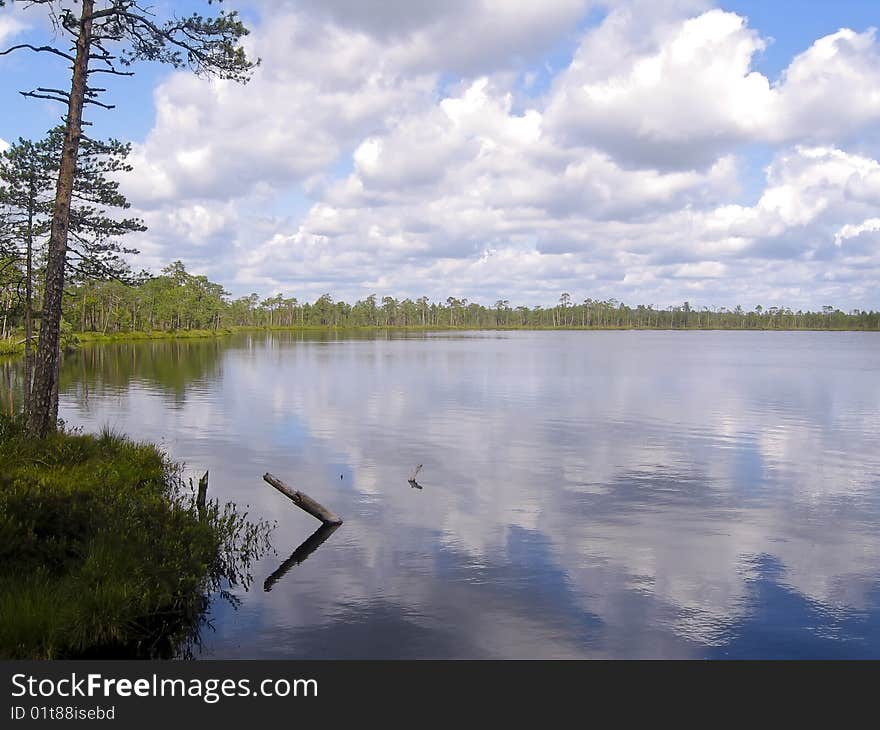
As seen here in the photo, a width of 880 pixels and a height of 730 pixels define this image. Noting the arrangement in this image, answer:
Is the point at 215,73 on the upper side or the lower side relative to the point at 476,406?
upper

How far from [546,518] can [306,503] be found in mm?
7823

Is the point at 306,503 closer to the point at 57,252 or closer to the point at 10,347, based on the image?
the point at 57,252

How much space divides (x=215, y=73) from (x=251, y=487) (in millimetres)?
15090

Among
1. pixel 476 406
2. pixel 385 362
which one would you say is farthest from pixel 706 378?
pixel 385 362

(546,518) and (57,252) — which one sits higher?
(57,252)

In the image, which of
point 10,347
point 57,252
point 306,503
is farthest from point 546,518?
point 10,347

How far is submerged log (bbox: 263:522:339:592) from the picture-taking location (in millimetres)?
17516

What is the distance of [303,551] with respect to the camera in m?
19.7

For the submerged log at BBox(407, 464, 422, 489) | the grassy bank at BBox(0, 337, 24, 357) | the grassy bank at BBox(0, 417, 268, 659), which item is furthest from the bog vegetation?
the grassy bank at BBox(0, 337, 24, 357)

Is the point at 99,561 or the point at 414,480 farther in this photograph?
the point at 414,480
